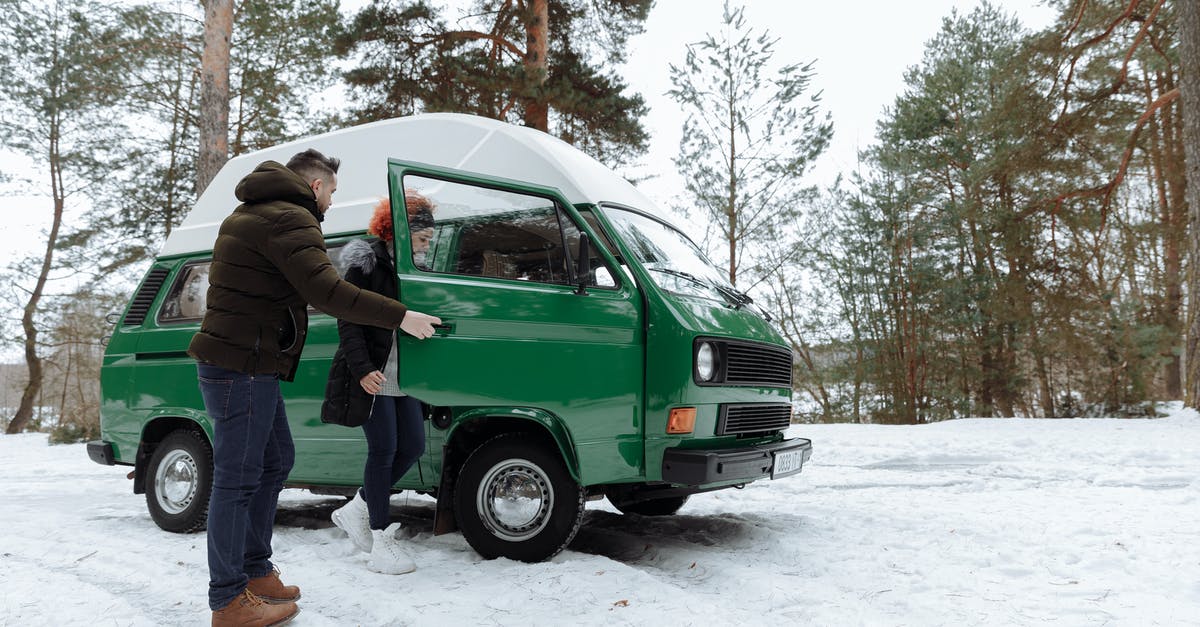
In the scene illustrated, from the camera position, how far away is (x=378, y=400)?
3902mm

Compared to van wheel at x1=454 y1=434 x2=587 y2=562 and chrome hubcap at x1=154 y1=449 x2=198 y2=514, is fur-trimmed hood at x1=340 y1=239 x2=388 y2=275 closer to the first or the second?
van wheel at x1=454 y1=434 x2=587 y2=562

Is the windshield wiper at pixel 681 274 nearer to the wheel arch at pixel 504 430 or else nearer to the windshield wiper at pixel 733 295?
the windshield wiper at pixel 733 295

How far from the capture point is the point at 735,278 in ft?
57.0

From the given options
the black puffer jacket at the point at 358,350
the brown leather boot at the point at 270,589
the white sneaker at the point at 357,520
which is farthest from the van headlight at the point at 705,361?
the brown leather boot at the point at 270,589

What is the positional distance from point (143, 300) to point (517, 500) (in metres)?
3.58

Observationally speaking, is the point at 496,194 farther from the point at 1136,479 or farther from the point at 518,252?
the point at 1136,479

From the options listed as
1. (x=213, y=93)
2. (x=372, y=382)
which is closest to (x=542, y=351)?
(x=372, y=382)

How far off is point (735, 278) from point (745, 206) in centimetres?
185

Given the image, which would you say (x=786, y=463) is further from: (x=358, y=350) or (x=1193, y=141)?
(x=1193, y=141)

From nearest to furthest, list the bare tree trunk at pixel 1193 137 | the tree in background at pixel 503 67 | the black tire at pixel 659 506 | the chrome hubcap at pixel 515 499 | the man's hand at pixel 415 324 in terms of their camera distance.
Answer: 1. the man's hand at pixel 415 324
2. the chrome hubcap at pixel 515 499
3. the black tire at pixel 659 506
4. the bare tree trunk at pixel 1193 137
5. the tree in background at pixel 503 67

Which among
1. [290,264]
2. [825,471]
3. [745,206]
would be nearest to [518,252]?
[290,264]

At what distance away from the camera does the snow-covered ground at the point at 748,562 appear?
322 centimetres

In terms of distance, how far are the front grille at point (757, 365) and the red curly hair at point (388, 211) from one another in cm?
188

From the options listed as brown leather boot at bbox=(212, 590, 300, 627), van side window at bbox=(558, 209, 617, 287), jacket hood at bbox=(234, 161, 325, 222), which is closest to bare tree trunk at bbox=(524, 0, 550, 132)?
van side window at bbox=(558, 209, 617, 287)
